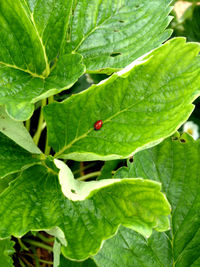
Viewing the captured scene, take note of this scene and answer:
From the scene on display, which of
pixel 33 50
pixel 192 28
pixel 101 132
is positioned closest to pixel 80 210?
pixel 101 132

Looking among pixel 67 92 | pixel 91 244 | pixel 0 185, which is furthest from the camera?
pixel 67 92

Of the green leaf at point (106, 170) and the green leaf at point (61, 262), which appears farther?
the green leaf at point (106, 170)

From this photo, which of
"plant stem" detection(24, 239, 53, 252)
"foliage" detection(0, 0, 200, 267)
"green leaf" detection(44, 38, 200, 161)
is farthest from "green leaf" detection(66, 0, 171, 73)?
"plant stem" detection(24, 239, 53, 252)

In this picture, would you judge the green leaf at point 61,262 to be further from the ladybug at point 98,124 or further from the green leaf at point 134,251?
the ladybug at point 98,124

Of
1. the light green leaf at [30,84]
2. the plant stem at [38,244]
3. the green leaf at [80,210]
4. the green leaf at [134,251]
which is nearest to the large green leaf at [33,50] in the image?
the light green leaf at [30,84]

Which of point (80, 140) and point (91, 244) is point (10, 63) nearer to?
point (80, 140)

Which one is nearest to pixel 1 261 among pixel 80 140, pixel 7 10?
pixel 80 140

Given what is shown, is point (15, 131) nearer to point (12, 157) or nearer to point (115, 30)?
point (12, 157)
